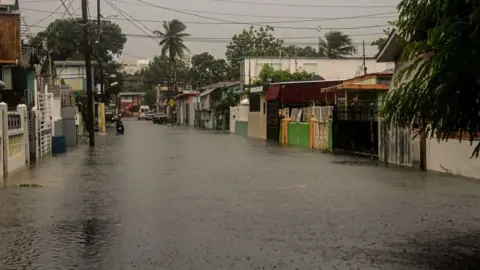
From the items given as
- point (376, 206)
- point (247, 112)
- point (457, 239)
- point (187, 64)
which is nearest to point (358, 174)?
point (376, 206)

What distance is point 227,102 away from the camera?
67.1 meters

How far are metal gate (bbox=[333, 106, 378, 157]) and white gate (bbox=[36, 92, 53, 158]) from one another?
1245cm

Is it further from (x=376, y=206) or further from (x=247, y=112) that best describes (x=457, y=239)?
(x=247, y=112)

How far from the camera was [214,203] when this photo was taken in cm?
1310

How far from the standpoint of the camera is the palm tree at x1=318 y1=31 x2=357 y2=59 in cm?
8856

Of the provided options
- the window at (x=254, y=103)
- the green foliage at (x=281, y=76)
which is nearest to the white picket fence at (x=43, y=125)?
the window at (x=254, y=103)

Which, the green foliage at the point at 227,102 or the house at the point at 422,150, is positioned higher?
the green foliage at the point at 227,102

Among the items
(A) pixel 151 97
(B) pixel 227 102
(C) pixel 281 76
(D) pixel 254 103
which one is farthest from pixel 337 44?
(A) pixel 151 97

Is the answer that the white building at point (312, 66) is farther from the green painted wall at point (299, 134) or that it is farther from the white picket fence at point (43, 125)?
the white picket fence at point (43, 125)

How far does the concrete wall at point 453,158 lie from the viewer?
1722 centimetres

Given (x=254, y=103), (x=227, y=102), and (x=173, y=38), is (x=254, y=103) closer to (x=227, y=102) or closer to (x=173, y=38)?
(x=227, y=102)

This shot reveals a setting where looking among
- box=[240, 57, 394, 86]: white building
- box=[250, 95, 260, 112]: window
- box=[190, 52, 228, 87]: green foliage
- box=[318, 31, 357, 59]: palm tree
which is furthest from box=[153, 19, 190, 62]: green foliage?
box=[250, 95, 260, 112]: window

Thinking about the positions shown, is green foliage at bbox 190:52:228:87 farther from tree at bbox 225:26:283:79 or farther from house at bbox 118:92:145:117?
house at bbox 118:92:145:117

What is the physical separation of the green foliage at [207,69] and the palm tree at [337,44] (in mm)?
21334
